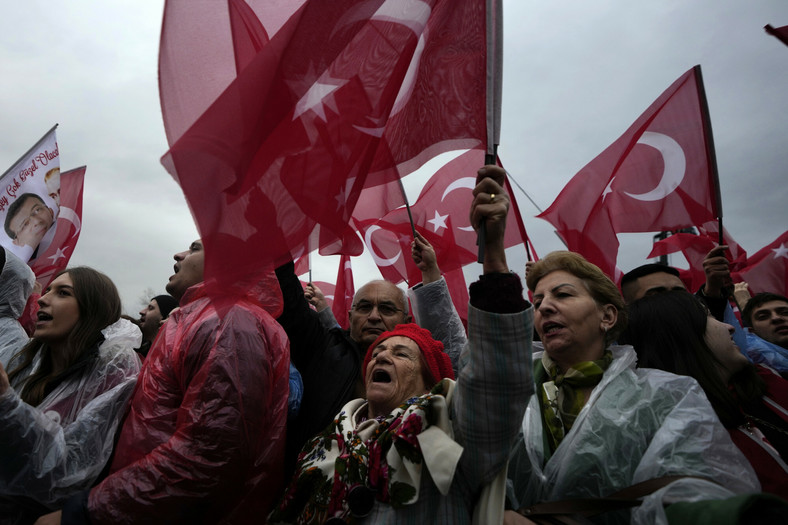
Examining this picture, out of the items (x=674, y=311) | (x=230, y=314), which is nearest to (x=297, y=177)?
(x=230, y=314)

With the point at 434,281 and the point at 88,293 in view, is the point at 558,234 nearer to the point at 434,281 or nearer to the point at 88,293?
the point at 434,281

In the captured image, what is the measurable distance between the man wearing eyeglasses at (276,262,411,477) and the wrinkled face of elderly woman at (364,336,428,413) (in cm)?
28

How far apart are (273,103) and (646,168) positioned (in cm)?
351

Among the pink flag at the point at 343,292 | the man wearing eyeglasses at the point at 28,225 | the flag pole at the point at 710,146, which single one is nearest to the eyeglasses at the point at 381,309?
the pink flag at the point at 343,292

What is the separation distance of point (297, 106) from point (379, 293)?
5.39 feet

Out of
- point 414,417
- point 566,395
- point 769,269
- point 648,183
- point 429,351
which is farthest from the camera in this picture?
point 769,269

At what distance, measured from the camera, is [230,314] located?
1964mm

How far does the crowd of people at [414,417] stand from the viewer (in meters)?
1.51

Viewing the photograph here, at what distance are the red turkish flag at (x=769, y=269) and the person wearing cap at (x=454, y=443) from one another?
4754mm

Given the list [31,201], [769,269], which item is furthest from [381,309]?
[769,269]

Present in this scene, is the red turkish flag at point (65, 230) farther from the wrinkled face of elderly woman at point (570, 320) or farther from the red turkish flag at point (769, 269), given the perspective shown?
the red turkish flag at point (769, 269)

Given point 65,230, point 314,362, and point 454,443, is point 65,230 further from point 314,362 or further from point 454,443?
point 454,443

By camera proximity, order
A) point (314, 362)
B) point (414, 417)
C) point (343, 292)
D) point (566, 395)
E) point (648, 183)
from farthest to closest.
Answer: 1. point (343, 292)
2. point (648, 183)
3. point (314, 362)
4. point (566, 395)
5. point (414, 417)

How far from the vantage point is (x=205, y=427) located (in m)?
1.73
